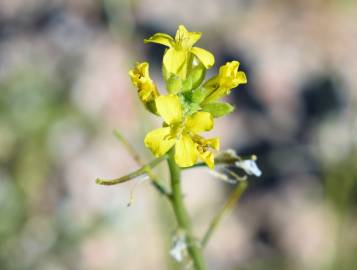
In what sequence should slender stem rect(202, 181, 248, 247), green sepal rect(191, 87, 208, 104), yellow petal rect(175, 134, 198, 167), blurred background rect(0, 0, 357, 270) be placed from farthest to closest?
blurred background rect(0, 0, 357, 270) → slender stem rect(202, 181, 248, 247) → green sepal rect(191, 87, 208, 104) → yellow petal rect(175, 134, 198, 167)

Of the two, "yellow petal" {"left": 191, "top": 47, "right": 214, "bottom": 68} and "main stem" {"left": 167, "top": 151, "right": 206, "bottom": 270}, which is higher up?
"yellow petal" {"left": 191, "top": 47, "right": 214, "bottom": 68}

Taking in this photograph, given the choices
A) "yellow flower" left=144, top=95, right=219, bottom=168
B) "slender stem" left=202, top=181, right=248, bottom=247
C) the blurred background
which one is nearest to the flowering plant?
"yellow flower" left=144, top=95, right=219, bottom=168

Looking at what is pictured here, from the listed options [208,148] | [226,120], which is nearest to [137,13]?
[226,120]

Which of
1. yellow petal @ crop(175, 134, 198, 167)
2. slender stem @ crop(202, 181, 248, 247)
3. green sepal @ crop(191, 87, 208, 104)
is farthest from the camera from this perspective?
slender stem @ crop(202, 181, 248, 247)

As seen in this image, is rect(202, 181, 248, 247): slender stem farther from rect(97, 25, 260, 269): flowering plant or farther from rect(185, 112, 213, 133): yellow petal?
rect(185, 112, 213, 133): yellow petal

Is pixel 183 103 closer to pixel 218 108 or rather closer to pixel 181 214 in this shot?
pixel 218 108
